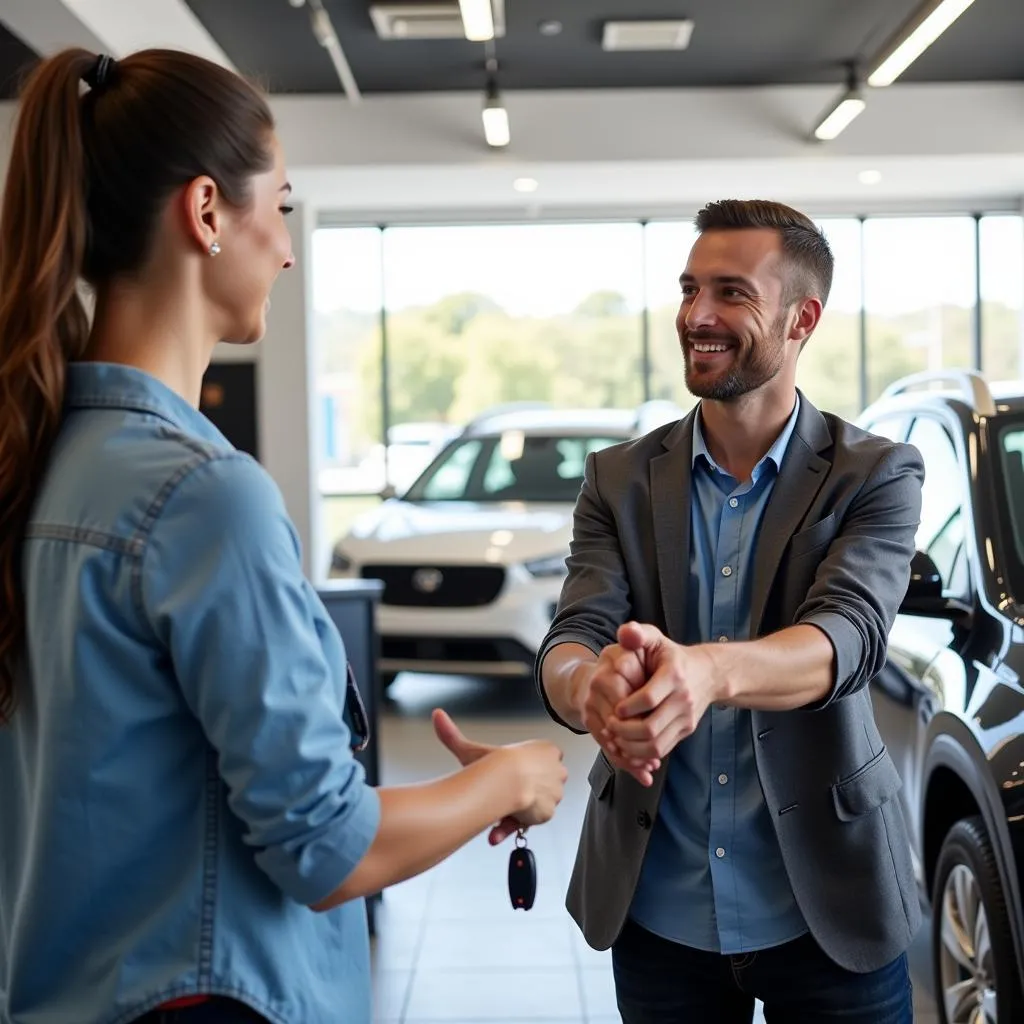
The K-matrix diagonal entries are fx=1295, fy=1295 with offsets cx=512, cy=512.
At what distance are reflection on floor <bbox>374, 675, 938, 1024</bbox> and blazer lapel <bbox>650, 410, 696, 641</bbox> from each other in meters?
2.10

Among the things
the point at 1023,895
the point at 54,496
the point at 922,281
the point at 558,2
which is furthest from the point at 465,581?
the point at 922,281

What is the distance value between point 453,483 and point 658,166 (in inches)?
153

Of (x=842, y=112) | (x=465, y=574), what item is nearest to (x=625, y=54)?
(x=842, y=112)

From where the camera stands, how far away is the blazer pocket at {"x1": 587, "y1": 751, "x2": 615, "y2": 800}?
74.7 inches

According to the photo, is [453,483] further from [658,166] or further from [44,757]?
[44,757]

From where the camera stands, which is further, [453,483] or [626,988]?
[453,483]

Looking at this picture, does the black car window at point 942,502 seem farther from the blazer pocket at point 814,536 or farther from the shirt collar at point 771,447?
the blazer pocket at point 814,536

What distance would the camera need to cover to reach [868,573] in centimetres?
176

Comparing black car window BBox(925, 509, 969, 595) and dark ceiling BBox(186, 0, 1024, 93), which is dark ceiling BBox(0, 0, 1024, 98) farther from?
black car window BBox(925, 509, 969, 595)

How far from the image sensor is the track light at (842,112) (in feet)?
29.3

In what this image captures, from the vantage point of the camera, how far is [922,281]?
14.1m

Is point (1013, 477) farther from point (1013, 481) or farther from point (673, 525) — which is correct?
point (673, 525)

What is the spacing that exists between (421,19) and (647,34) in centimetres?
160

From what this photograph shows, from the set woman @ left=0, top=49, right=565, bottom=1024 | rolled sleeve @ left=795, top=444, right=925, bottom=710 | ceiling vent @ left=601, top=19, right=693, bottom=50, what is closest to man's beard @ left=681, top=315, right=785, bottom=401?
rolled sleeve @ left=795, top=444, right=925, bottom=710
